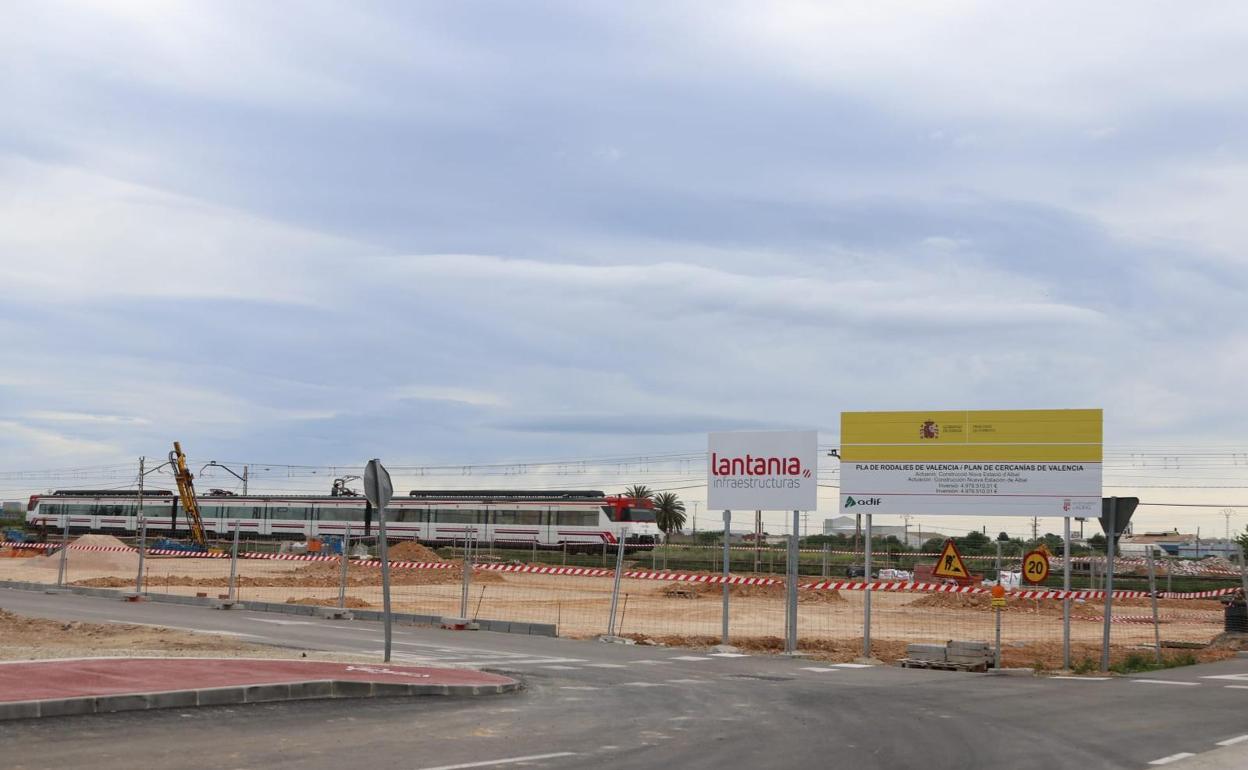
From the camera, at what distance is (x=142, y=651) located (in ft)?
48.1

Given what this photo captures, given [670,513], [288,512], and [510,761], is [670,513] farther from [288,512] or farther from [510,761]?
[510,761]

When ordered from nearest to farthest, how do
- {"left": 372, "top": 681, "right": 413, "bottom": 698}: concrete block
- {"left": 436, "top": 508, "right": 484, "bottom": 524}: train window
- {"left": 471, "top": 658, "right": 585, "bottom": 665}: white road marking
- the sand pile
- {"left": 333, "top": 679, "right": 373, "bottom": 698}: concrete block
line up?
{"left": 333, "top": 679, "right": 373, "bottom": 698}: concrete block < {"left": 372, "top": 681, "right": 413, "bottom": 698}: concrete block < {"left": 471, "top": 658, "right": 585, "bottom": 665}: white road marking < the sand pile < {"left": 436, "top": 508, "right": 484, "bottom": 524}: train window

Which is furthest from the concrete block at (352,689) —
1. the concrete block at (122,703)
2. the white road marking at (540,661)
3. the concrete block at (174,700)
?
the white road marking at (540,661)

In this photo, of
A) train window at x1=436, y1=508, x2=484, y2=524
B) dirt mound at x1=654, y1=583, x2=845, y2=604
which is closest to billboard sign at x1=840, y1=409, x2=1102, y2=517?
dirt mound at x1=654, y1=583, x2=845, y2=604

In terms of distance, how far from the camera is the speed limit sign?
18.6 meters

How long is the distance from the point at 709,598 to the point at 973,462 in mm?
24332

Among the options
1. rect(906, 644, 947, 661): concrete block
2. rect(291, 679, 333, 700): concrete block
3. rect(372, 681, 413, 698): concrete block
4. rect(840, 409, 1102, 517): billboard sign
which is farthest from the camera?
rect(840, 409, 1102, 517): billboard sign

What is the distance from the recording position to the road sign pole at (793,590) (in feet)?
71.8

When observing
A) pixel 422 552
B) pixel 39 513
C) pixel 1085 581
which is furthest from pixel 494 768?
pixel 39 513

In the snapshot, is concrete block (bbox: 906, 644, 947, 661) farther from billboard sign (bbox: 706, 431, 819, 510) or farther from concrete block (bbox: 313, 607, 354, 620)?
concrete block (bbox: 313, 607, 354, 620)

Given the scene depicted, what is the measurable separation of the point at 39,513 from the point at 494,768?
93264mm

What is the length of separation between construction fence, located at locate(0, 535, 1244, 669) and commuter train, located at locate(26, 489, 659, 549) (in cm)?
175

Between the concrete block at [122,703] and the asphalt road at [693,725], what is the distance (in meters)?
0.26

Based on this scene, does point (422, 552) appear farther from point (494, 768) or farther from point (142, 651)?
point (494, 768)
